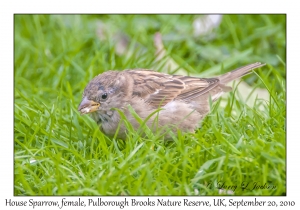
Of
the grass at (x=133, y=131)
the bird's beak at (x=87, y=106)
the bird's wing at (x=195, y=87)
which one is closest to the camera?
the grass at (x=133, y=131)

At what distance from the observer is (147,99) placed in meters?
4.75

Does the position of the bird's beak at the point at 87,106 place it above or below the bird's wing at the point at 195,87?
below

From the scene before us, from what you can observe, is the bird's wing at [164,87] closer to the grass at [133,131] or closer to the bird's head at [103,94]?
the bird's head at [103,94]

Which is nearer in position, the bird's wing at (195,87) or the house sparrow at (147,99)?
the house sparrow at (147,99)

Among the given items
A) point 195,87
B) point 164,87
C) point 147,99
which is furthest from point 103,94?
point 195,87

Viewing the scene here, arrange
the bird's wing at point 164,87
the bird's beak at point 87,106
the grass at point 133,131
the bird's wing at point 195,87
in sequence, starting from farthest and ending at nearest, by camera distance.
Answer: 1. the bird's wing at point 195,87
2. the bird's wing at point 164,87
3. the bird's beak at point 87,106
4. the grass at point 133,131

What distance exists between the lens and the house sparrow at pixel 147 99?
4.51m

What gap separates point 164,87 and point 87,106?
2.63 ft

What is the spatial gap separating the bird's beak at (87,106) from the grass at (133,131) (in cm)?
16

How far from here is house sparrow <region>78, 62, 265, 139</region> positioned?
4.51 metres

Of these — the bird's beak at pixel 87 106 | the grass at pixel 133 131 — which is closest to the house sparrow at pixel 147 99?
the bird's beak at pixel 87 106

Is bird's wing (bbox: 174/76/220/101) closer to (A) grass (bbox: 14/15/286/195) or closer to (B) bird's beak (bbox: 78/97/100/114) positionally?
(A) grass (bbox: 14/15/286/195)

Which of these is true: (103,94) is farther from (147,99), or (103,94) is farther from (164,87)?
(164,87)

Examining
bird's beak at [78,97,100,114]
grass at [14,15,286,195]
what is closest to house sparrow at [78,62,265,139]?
bird's beak at [78,97,100,114]
